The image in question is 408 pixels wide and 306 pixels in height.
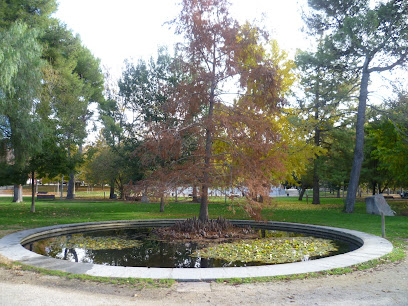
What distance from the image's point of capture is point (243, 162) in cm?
1279

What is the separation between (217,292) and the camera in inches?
220

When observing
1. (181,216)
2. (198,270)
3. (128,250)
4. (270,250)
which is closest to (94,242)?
(128,250)

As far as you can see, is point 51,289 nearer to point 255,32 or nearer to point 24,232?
point 24,232

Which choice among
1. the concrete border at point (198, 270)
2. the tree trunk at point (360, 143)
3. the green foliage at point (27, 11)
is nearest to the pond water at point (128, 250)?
the concrete border at point (198, 270)

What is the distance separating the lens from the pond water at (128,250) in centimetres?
834

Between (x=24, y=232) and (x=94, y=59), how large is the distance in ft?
103

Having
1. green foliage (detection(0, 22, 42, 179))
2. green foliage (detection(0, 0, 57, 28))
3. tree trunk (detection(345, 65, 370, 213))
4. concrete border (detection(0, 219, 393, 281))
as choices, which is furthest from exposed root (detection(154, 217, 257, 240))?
green foliage (detection(0, 0, 57, 28))

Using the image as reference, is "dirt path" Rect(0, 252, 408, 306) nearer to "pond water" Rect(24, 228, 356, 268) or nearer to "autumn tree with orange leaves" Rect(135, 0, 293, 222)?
"pond water" Rect(24, 228, 356, 268)

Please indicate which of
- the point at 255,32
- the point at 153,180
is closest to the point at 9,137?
the point at 153,180

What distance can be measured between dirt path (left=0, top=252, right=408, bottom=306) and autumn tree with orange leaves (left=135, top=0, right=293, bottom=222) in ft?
20.4

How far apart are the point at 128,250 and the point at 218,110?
664 centimetres

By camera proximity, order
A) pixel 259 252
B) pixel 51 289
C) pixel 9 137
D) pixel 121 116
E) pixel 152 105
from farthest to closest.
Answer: pixel 121 116
pixel 152 105
pixel 9 137
pixel 259 252
pixel 51 289

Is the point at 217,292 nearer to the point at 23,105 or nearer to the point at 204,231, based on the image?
the point at 204,231

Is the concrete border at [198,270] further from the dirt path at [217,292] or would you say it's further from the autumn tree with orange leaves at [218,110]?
the autumn tree with orange leaves at [218,110]
